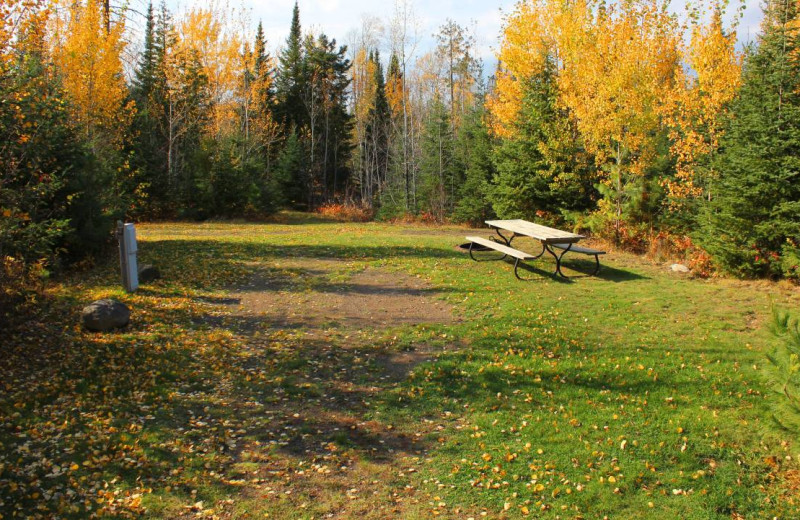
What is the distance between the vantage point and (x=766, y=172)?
1013cm

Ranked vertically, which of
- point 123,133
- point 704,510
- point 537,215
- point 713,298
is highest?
point 123,133

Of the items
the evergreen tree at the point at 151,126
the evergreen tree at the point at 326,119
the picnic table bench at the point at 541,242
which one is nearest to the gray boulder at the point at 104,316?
the picnic table bench at the point at 541,242

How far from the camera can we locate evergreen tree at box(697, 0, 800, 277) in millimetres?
9938

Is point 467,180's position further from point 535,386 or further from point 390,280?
point 535,386

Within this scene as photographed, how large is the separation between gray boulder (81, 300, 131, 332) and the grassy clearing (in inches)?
7.3

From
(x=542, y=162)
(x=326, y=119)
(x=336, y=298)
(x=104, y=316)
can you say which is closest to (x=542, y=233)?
(x=336, y=298)

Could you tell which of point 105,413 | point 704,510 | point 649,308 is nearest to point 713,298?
point 649,308

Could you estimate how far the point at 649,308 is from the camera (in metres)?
8.77

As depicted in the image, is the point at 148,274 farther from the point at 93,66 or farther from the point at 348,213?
the point at 348,213

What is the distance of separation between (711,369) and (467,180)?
1904 centimetres

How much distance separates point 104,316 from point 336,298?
3.66m

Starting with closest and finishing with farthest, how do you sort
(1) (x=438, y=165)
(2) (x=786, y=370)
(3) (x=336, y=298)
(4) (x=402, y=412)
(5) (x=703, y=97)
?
(2) (x=786, y=370), (4) (x=402, y=412), (3) (x=336, y=298), (5) (x=703, y=97), (1) (x=438, y=165)

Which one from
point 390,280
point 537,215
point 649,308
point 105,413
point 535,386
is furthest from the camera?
point 537,215

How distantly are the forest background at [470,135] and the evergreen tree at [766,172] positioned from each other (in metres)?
0.04
